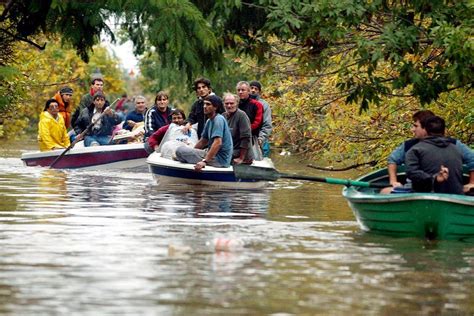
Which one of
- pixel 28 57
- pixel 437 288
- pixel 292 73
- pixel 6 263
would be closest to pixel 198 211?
pixel 6 263

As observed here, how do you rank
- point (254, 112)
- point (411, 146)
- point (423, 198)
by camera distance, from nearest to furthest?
1. point (423, 198)
2. point (411, 146)
3. point (254, 112)

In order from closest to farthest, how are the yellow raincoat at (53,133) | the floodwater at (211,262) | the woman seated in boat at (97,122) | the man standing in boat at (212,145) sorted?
the floodwater at (211,262)
the man standing in boat at (212,145)
the woman seated in boat at (97,122)
the yellow raincoat at (53,133)

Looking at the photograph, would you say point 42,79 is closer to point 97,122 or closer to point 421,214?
point 97,122

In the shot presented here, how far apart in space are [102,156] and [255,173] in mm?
10559

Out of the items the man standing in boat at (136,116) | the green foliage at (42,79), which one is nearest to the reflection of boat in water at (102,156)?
the man standing in boat at (136,116)

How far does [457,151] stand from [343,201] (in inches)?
260

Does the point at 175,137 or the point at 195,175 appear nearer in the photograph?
the point at 195,175

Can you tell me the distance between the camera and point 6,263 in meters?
13.0

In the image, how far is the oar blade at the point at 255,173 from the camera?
63.0ft

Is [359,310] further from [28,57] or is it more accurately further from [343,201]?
[28,57]

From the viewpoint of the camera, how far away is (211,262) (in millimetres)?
13312

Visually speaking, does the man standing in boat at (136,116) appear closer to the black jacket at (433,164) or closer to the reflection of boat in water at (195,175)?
the reflection of boat in water at (195,175)

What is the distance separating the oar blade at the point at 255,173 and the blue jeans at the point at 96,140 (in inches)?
455

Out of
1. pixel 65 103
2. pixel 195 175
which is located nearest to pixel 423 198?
pixel 195 175
